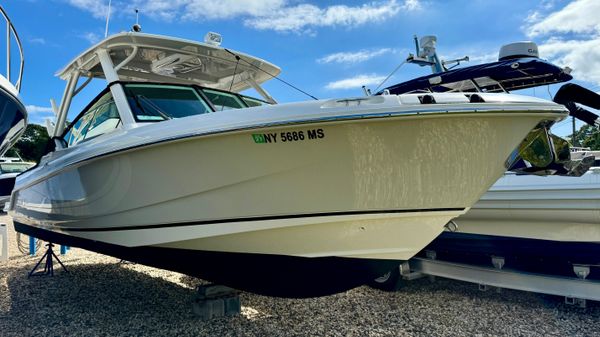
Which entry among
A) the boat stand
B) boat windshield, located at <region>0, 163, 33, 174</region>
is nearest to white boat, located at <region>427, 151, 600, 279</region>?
the boat stand

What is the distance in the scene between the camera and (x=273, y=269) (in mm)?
3012

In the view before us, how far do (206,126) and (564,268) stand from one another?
3.43 m

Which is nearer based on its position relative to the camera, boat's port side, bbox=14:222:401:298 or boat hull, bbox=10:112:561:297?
boat hull, bbox=10:112:561:297

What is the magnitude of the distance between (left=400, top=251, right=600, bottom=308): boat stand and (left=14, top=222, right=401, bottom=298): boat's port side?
1.66 metres

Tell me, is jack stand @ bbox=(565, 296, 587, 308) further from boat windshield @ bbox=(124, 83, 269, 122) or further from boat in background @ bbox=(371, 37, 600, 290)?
boat windshield @ bbox=(124, 83, 269, 122)

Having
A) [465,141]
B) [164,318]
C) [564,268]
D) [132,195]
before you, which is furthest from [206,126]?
[564,268]

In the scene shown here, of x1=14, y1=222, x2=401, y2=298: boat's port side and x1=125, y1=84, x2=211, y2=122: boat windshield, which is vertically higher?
x1=125, y1=84, x2=211, y2=122: boat windshield

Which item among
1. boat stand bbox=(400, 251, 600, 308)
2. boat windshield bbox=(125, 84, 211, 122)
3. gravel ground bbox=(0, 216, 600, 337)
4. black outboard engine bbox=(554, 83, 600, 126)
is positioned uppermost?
boat windshield bbox=(125, 84, 211, 122)

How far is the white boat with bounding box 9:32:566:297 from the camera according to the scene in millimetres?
2516

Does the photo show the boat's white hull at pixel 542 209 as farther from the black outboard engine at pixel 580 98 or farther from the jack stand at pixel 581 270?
the black outboard engine at pixel 580 98

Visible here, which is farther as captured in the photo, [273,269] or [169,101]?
[169,101]

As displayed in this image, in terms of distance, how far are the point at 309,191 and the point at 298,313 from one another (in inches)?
71.3

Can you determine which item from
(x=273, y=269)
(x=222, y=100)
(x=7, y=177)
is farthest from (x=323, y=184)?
(x=7, y=177)

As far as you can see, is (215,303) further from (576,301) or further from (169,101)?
(576,301)
